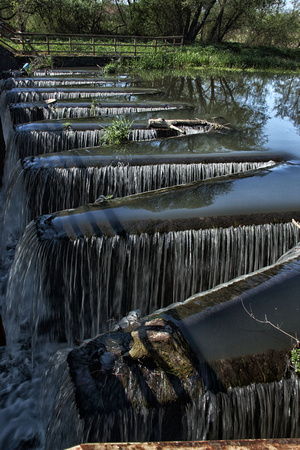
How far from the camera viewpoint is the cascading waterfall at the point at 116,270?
4.98m

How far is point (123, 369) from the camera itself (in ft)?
10.3

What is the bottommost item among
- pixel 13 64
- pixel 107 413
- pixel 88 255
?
pixel 107 413

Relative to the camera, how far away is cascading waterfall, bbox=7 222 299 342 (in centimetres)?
498

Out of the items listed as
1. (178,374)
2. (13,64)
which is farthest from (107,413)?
(13,64)

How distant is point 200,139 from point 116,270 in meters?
5.10

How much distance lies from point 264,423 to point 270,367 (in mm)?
491

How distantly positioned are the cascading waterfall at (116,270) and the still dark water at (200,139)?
25 cm

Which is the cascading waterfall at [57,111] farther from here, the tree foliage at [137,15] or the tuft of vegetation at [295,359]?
the tree foliage at [137,15]

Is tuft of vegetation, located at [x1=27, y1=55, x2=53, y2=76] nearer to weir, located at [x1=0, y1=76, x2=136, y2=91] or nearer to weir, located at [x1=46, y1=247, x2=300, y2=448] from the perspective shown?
weir, located at [x1=0, y1=76, x2=136, y2=91]

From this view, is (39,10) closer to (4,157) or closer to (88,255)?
(4,157)

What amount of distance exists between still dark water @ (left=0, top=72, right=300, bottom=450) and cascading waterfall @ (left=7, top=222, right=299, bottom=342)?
0.83 feet

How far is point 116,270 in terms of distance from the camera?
511 centimetres

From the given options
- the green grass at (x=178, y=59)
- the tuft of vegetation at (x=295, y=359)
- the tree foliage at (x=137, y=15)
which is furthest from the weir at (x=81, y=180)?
the tree foliage at (x=137, y=15)

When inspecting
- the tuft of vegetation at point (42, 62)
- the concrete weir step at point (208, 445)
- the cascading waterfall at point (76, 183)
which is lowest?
the concrete weir step at point (208, 445)
